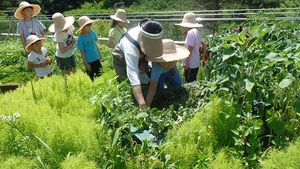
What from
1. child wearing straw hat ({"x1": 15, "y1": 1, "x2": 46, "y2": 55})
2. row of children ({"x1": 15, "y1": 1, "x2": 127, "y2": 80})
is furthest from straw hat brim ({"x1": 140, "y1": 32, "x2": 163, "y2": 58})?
child wearing straw hat ({"x1": 15, "y1": 1, "x2": 46, "y2": 55})

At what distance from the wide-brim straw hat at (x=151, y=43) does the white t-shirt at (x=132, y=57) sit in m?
0.06

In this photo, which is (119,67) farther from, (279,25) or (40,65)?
(40,65)

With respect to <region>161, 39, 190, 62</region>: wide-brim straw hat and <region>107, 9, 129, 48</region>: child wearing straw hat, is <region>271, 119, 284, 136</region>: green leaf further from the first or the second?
<region>107, 9, 129, 48</region>: child wearing straw hat

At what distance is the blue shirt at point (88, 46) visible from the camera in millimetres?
4312

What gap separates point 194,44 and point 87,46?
137 cm

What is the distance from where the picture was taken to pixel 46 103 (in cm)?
199

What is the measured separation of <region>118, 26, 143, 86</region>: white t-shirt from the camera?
2.13m

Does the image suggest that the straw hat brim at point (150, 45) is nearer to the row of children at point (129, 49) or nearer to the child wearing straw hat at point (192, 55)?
the row of children at point (129, 49)

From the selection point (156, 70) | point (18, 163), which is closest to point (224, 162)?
point (18, 163)

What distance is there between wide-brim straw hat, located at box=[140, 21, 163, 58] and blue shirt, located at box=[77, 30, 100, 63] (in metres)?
2.20

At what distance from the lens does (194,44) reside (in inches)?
154

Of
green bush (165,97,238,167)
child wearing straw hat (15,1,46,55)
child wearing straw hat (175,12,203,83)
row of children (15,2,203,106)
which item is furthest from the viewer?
child wearing straw hat (15,1,46,55)

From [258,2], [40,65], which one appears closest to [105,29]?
[258,2]

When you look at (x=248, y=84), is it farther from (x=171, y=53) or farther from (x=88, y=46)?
(x=88, y=46)
